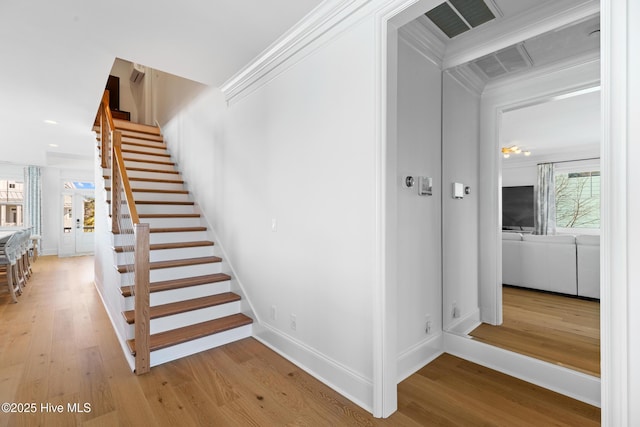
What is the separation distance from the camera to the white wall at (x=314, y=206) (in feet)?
6.70

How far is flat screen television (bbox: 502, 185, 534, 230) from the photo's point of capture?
2.68 meters

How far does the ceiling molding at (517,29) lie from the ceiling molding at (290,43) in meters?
1.10

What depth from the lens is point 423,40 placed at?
97.7 inches

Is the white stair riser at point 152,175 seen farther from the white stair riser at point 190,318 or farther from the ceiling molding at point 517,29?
the ceiling molding at point 517,29

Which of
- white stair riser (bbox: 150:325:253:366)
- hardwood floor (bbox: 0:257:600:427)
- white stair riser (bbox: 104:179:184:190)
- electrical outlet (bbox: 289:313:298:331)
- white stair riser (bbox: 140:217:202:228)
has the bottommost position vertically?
hardwood floor (bbox: 0:257:600:427)

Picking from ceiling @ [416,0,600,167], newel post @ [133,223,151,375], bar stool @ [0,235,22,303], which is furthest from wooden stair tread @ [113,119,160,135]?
ceiling @ [416,0,600,167]

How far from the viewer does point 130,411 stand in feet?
6.39

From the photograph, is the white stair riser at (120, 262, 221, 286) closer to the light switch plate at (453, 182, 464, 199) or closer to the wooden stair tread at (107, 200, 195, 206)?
the wooden stair tread at (107, 200, 195, 206)

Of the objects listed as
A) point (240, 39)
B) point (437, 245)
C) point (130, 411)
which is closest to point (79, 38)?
point (240, 39)

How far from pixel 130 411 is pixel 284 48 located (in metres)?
2.91

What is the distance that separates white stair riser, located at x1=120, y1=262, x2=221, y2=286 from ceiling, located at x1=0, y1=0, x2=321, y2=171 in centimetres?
212

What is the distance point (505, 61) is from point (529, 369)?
2.37m

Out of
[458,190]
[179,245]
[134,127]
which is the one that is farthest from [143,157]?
[458,190]

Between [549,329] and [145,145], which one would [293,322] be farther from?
[145,145]
